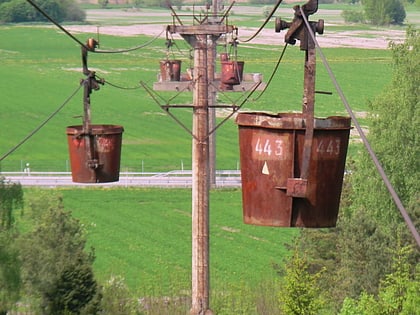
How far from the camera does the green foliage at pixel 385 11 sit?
116 m

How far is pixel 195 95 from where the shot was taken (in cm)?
1516

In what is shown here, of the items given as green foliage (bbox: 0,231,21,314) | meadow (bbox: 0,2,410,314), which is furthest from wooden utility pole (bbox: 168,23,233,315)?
green foliage (bbox: 0,231,21,314)

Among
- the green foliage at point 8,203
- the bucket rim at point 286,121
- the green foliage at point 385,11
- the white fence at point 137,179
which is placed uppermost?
the bucket rim at point 286,121

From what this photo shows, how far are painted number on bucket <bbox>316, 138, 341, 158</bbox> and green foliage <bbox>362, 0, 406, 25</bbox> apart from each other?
106970 millimetres

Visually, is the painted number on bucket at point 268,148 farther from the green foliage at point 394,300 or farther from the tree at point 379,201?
the tree at point 379,201

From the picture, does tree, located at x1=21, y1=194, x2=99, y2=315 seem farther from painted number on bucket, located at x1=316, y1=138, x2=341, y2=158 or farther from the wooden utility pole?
painted number on bucket, located at x1=316, y1=138, x2=341, y2=158

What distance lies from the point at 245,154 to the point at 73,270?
1910 centimetres

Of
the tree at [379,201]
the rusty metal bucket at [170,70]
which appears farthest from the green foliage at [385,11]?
the rusty metal bucket at [170,70]

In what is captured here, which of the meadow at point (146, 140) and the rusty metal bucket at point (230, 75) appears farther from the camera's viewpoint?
the meadow at point (146, 140)

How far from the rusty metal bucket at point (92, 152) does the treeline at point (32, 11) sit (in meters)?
92.1

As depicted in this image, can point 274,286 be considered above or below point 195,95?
below

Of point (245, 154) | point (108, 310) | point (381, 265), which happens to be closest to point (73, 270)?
point (108, 310)

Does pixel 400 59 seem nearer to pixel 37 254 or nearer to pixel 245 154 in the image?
pixel 37 254

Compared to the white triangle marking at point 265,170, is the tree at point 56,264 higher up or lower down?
lower down
